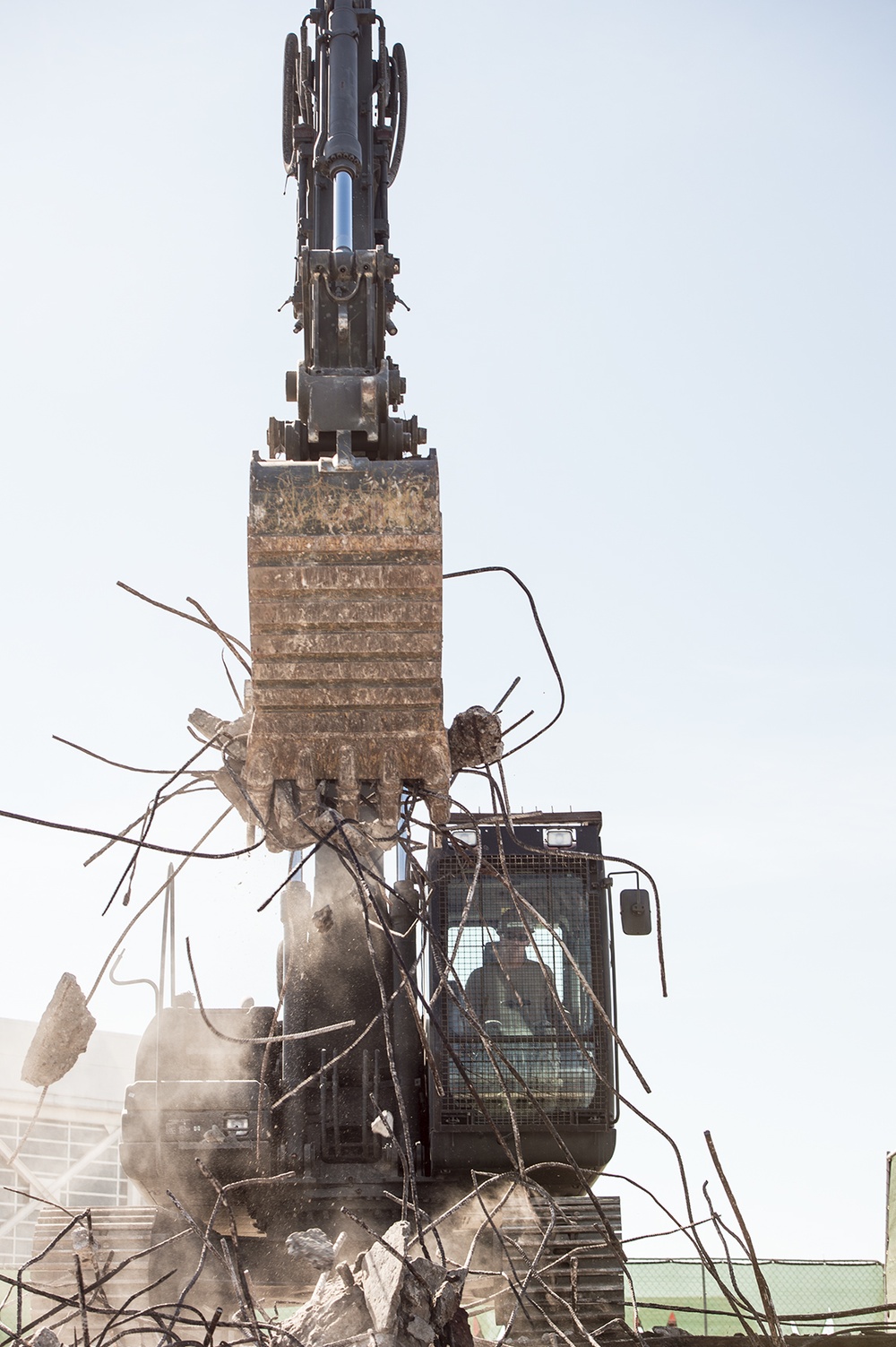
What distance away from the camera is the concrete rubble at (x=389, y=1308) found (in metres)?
3.98

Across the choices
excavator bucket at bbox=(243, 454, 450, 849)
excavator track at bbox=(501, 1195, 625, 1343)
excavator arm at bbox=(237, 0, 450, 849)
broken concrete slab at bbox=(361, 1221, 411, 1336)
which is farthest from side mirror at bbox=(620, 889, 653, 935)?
broken concrete slab at bbox=(361, 1221, 411, 1336)

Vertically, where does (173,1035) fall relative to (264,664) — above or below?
below

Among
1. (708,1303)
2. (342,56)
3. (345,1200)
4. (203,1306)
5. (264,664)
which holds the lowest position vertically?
(708,1303)

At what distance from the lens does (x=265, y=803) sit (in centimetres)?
468

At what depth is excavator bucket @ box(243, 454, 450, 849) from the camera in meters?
A: 4.44

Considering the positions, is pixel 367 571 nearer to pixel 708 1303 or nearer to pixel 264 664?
pixel 264 664

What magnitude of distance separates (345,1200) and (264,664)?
4162 millimetres

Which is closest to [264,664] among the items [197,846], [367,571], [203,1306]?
[367,571]

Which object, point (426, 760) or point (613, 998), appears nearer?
point (426, 760)

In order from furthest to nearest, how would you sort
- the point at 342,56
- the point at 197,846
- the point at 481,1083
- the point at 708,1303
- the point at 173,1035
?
1. the point at 708,1303
2. the point at 173,1035
3. the point at 481,1083
4. the point at 342,56
5. the point at 197,846

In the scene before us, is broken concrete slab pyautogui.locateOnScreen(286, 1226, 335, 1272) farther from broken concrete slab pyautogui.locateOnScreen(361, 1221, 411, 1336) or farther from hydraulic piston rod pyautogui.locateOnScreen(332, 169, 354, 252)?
hydraulic piston rod pyautogui.locateOnScreen(332, 169, 354, 252)

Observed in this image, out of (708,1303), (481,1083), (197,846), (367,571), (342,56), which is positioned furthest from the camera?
(708,1303)

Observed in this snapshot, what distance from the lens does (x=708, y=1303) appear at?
13188 millimetres

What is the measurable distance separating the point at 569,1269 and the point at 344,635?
413 centimetres
